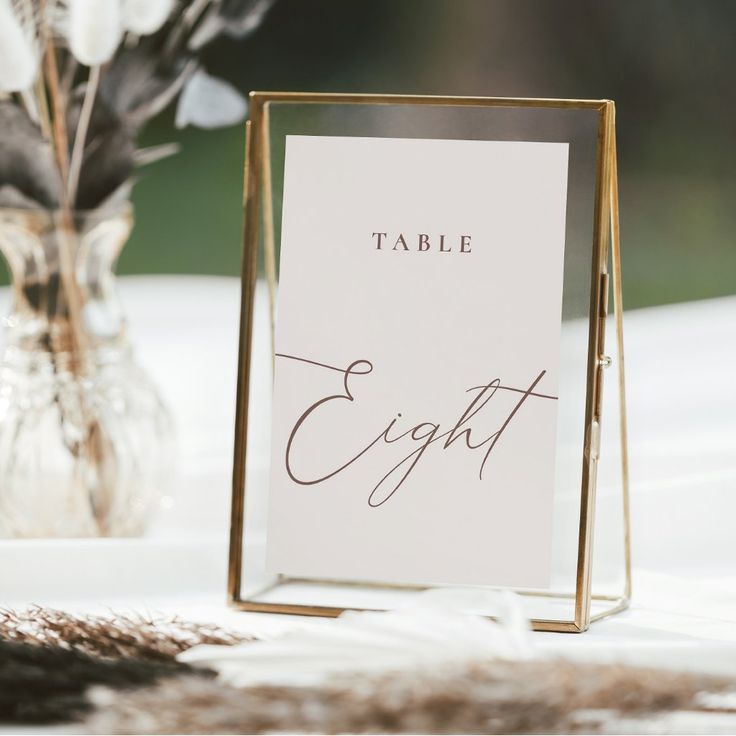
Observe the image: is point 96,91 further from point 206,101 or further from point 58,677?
point 58,677

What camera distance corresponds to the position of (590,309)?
63 centimetres

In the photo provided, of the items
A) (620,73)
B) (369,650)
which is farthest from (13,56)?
(620,73)

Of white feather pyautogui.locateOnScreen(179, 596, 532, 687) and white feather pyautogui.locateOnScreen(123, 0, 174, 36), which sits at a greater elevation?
white feather pyautogui.locateOnScreen(123, 0, 174, 36)

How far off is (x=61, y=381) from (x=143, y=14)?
0.28 m

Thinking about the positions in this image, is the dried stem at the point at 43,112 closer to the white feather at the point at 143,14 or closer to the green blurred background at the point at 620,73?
the white feather at the point at 143,14

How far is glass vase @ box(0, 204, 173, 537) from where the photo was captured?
2.66 ft

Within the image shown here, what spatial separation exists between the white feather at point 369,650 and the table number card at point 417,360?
0.28 feet

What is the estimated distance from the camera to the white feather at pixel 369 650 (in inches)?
20.3

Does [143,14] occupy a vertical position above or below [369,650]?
above

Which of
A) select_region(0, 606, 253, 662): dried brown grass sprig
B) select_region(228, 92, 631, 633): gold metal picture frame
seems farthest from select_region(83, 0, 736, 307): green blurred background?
select_region(0, 606, 253, 662): dried brown grass sprig

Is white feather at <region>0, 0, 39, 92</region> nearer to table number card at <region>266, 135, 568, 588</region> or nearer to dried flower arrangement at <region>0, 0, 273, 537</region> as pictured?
dried flower arrangement at <region>0, 0, 273, 537</region>

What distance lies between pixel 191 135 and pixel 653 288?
0.59 meters

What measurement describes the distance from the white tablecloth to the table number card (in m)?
0.08

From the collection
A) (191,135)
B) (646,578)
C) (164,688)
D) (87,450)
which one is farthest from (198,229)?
(164,688)
